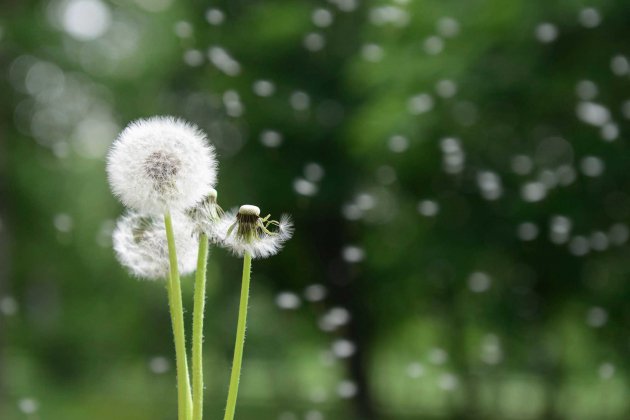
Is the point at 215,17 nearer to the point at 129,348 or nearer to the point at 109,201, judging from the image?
the point at 109,201

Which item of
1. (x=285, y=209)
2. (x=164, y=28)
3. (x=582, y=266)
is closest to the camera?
(x=582, y=266)

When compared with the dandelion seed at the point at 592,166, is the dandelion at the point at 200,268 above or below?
below

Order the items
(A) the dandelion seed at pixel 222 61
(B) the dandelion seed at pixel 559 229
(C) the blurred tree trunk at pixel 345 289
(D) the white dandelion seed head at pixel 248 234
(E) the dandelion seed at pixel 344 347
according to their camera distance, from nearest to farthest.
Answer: (D) the white dandelion seed head at pixel 248 234 → (A) the dandelion seed at pixel 222 61 → (B) the dandelion seed at pixel 559 229 → (E) the dandelion seed at pixel 344 347 → (C) the blurred tree trunk at pixel 345 289

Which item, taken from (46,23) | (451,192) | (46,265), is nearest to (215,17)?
(451,192)

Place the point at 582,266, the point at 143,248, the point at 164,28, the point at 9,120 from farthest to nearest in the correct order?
the point at 9,120
the point at 164,28
the point at 582,266
the point at 143,248

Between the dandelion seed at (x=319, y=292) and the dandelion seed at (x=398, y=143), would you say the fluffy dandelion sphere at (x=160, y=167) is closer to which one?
the dandelion seed at (x=398, y=143)

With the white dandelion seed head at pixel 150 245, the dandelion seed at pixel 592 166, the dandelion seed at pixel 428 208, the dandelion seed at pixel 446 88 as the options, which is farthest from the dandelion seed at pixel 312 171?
the white dandelion seed head at pixel 150 245
